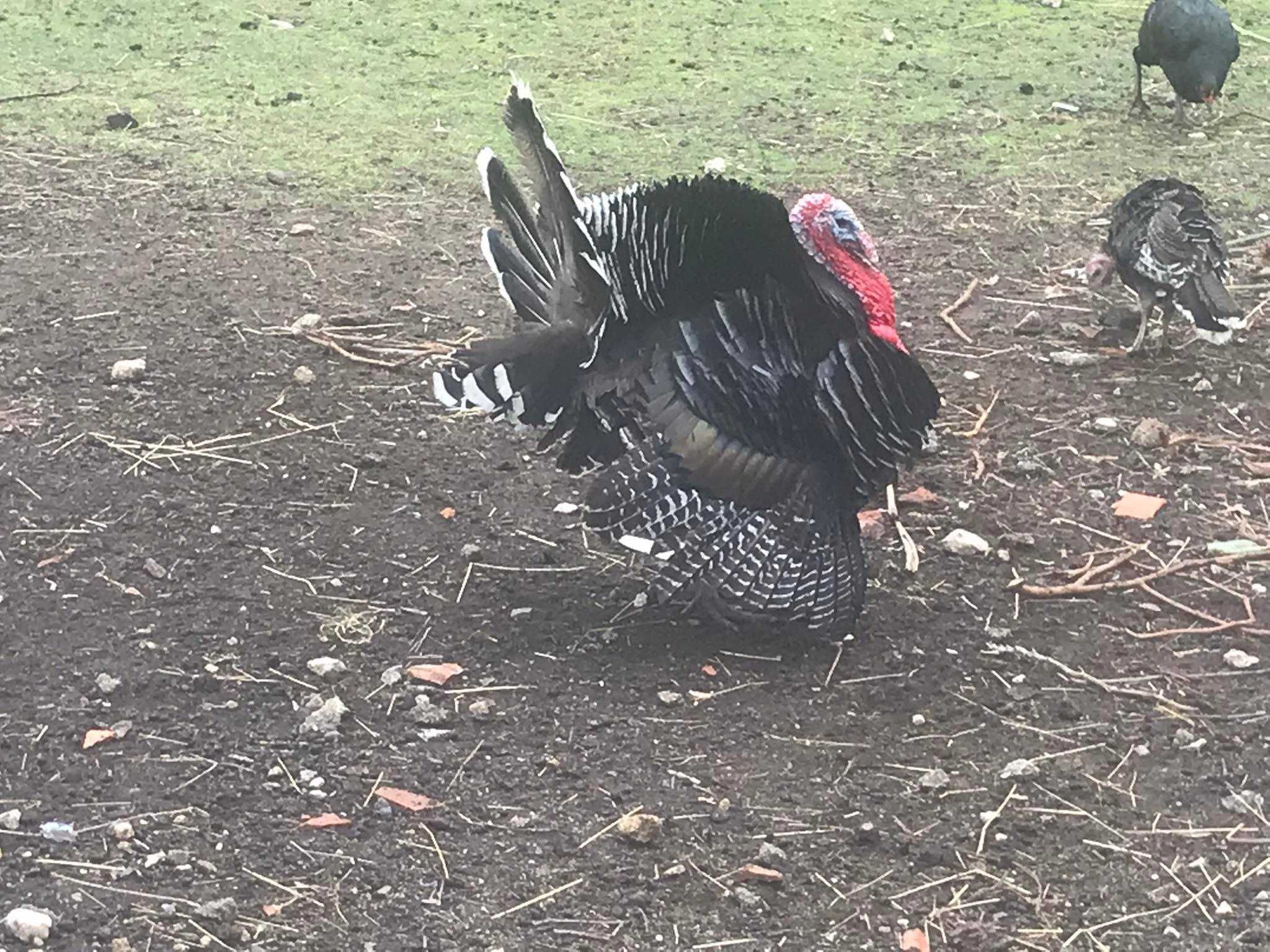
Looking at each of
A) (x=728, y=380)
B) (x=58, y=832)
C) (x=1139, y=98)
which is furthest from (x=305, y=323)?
(x=1139, y=98)

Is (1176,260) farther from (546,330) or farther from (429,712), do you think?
(429,712)

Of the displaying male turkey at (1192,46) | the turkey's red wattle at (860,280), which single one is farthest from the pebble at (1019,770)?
the displaying male turkey at (1192,46)

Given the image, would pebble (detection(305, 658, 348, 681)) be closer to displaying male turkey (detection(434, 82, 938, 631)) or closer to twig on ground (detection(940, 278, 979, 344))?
displaying male turkey (detection(434, 82, 938, 631))

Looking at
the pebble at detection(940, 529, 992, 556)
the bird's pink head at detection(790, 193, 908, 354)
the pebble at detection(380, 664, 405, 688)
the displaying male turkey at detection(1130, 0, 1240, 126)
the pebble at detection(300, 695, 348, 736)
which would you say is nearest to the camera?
the pebble at detection(300, 695, 348, 736)

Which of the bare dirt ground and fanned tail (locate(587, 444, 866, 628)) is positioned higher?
fanned tail (locate(587, 444, 866, 628))

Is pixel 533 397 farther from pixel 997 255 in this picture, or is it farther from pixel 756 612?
pixel 997 255

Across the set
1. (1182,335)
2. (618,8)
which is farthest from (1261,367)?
(618,8)

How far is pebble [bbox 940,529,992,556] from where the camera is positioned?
398 centimetres

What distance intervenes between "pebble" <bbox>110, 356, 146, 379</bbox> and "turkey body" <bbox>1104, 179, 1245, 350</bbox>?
3103mm

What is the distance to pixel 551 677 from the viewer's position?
11.5ft

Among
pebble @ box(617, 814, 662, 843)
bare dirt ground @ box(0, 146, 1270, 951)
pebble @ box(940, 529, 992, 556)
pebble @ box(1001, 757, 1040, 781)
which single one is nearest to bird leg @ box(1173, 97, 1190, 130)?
bare dirt ground @ box(0, 146, 1270, 951)

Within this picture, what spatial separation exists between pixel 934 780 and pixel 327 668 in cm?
136

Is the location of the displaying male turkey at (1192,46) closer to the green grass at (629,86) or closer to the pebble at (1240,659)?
the green grass at (629,86)

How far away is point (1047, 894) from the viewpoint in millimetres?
2887
